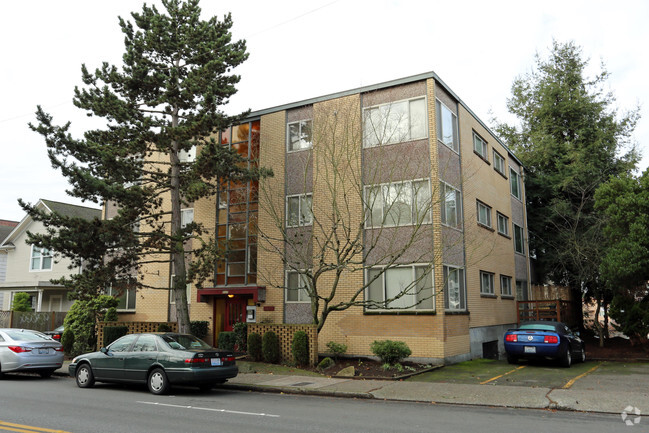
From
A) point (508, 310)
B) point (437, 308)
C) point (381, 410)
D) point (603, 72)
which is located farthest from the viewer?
point (603, 72)

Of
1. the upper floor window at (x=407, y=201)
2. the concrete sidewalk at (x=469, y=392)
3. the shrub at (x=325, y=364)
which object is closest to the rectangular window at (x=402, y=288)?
the upper floor window at (x=407, y=201)

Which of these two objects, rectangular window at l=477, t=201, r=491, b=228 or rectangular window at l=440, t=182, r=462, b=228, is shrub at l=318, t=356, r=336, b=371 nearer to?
rectangular window at l=440, t=182, r=462, b=228

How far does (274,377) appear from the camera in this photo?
14430mm

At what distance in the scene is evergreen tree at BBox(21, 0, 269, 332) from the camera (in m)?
16.5

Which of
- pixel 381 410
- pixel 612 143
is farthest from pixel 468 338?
→ pixel 612 143

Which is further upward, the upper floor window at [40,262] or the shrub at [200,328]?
the upper floor window at [40,262]

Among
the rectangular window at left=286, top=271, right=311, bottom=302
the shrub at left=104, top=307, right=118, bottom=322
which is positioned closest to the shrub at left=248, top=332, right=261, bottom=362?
the rectangular window at left=286, top=271, right=311, bottom=302

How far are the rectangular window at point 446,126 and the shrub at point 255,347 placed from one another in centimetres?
909

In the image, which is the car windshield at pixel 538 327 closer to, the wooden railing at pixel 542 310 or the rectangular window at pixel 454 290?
the rectangular window at pixel 454 290

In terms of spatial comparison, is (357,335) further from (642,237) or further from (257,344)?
(642,237)

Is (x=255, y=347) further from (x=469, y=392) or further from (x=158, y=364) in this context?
(x=469, y=392)

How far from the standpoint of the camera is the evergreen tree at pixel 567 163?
26.7 m

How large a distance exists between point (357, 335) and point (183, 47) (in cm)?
1133

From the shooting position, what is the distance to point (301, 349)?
1602cm
